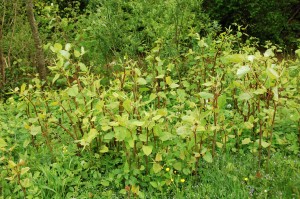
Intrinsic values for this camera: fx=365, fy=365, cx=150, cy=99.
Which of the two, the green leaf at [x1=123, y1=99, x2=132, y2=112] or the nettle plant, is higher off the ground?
the green leaf at [x1=123, y1=99, x2=132, y2=112]

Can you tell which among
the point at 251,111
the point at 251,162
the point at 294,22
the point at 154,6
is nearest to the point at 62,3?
the point at 154,6

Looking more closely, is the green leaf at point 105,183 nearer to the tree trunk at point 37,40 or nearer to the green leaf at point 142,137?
the green leaf at point 142,137

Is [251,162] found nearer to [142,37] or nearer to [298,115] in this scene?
[298,115]

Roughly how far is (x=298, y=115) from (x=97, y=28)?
3.37 m

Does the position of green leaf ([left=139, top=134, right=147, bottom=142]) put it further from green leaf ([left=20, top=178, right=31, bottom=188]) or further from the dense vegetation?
green leaf ([left=20, top=178, right=31, bottom=188])

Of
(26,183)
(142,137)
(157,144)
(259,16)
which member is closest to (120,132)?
(142,137)

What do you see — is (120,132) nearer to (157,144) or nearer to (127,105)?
(127,105)

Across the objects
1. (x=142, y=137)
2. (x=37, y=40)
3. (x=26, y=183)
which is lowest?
(x=26, y=183)

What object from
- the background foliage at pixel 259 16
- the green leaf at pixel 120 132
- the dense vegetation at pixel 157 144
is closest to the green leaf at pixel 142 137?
the dense vegetation at pixel 157 144

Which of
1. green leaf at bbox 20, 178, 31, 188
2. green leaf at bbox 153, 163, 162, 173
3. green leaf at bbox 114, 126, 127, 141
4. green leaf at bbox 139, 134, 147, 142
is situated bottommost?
green leaf at bbox 20, 178, 31, 188

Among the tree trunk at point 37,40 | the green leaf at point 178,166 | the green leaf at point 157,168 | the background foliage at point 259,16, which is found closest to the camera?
the green leaf at point 157,168

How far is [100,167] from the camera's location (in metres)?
3.11

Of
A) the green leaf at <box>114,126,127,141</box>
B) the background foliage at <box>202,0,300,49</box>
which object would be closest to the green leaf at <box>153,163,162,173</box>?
the green leaf at <box>114,126,127,141</box>

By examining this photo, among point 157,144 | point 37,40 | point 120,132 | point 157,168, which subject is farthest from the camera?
point 37,40
